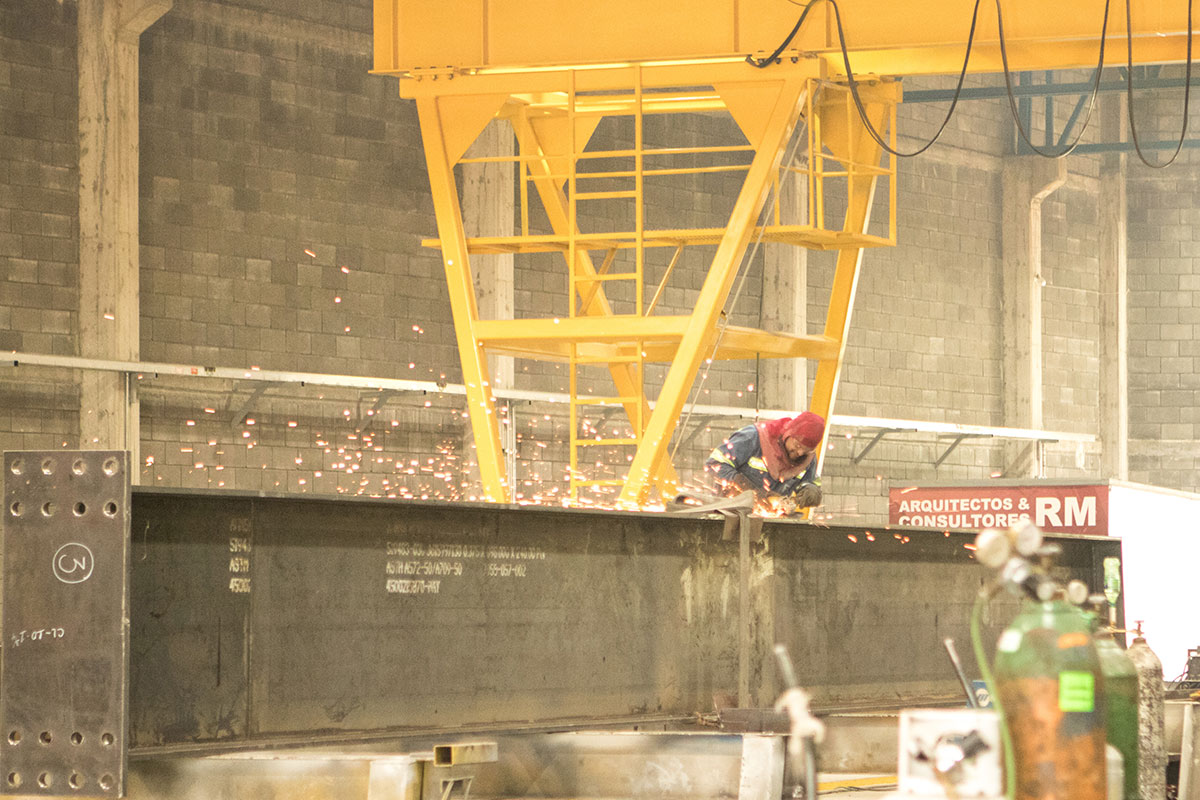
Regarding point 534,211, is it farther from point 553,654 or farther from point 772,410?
point 553,654

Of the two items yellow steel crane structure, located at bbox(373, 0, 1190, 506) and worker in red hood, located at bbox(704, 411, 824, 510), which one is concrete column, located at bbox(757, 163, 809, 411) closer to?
yellow steel crane structure, located at bbox(373, 0, 1190, 506)

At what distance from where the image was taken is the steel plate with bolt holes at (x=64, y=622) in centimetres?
425

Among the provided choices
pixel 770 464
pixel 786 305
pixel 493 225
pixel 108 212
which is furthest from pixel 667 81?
pixel 786 305

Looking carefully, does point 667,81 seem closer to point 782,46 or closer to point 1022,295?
point 782,46

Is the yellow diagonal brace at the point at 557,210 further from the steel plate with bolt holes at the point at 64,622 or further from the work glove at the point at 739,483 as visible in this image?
the steel plate with bolt holes at the point at 64,622

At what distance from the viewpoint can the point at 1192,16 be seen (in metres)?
9.13

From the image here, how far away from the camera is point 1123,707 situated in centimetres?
343

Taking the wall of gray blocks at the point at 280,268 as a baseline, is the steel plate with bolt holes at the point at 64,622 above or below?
below

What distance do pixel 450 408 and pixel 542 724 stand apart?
29.9ft

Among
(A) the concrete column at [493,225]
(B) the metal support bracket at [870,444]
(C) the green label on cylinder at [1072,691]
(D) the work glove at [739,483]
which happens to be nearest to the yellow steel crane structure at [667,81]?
(D) the work glove at [739,483]

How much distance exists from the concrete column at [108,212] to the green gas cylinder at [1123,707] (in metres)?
10.1

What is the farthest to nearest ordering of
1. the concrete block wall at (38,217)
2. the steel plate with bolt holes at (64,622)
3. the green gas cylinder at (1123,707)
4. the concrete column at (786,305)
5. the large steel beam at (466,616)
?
the concrete column at (786,305) < the concrete block wall at (38,217) < the large steel beam at (466,616) < the steel plate with bolt holes at (64,622) < the green gas cylinder at (1123,707)

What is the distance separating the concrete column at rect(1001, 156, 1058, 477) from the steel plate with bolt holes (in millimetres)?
16265

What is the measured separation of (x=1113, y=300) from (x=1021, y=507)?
10.1m
